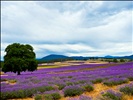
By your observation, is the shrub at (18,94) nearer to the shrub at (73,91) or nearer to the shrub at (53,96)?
the shrub at (53,96)

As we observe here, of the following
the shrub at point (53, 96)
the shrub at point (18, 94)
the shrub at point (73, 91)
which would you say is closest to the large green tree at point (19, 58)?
the shrub at point (18, 94)

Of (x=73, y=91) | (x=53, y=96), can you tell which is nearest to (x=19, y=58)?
(x=73, y=91)

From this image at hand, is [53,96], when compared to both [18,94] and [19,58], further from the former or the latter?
[19,58]

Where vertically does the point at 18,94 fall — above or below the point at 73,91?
below

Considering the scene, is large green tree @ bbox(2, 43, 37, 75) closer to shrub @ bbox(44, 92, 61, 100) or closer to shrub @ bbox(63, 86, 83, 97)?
shrub @ bbox(63, 86, 83, 97)

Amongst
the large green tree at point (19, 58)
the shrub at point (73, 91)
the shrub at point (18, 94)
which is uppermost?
the large green tree at point (19, 58)

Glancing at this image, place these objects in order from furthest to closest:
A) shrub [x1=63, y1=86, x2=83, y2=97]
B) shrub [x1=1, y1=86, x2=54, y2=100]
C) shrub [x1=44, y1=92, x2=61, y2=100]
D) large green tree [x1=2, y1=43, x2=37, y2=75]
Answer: large green tree [x1=2, y1=43, x2=37, y2=75], shrub [x1=1, y1=86, x2=54, y2=100], shrub [x1=63, y1=86, x2=83, y2=97], shrub [x1=44, y1=92, x2=61, y2=100]

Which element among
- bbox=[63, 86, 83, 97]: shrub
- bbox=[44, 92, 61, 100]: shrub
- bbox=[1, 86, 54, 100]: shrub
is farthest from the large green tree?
bbox=[44, 92, 61, 100]: shrub

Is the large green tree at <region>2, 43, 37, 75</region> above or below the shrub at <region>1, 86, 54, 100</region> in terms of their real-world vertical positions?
above

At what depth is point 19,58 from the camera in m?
28.8

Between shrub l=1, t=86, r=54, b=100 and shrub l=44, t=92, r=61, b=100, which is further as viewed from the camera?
shrub l=1, t=86, r=54, b=100

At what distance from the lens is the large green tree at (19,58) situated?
28.4 m

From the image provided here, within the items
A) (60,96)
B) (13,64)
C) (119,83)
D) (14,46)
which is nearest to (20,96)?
(60,96)

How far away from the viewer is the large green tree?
28.4 meters
